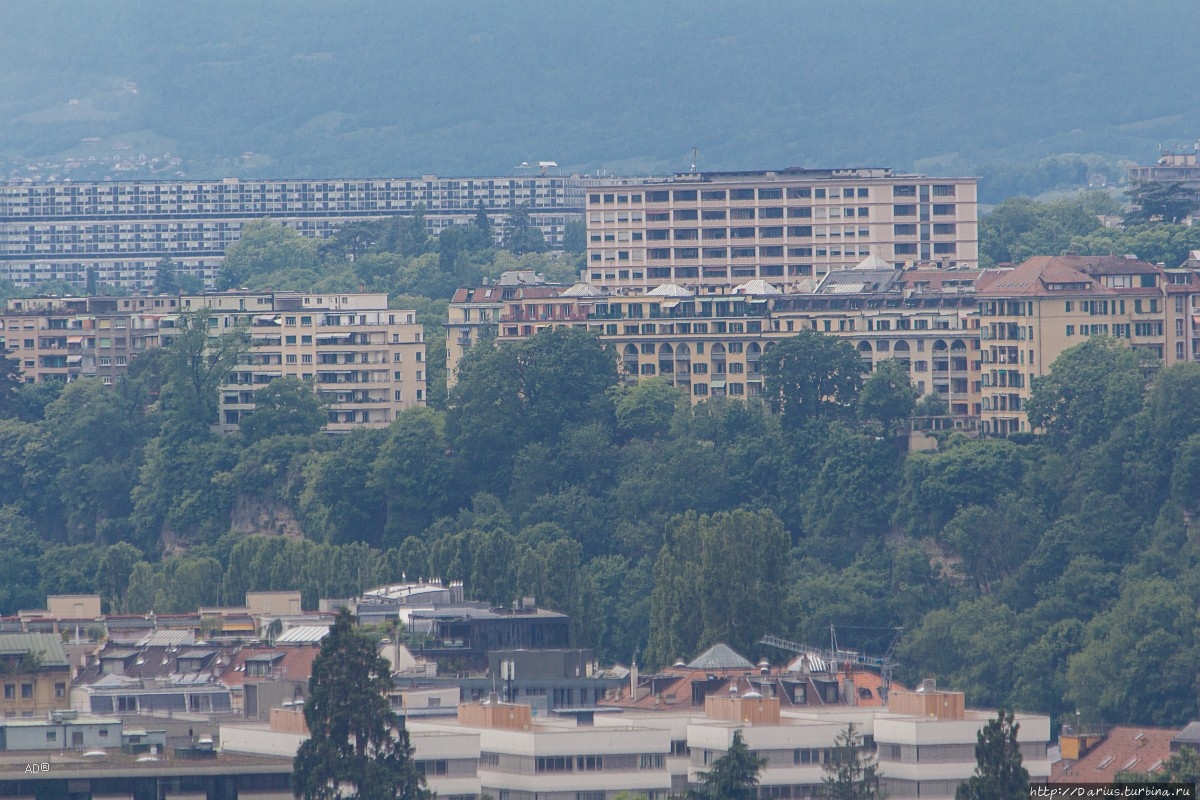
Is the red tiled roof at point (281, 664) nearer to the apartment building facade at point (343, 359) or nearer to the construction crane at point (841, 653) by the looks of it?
the construction crane at point (841, 653)

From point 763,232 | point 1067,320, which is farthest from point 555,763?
point 763,232

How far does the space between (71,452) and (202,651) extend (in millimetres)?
64947

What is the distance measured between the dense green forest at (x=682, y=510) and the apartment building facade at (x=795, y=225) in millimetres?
13285

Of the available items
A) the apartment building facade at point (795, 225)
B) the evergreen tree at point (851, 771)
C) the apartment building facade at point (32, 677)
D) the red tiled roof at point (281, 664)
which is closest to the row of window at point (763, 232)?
the apartment building facade at point (795, 225)

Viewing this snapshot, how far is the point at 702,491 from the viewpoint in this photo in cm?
15200

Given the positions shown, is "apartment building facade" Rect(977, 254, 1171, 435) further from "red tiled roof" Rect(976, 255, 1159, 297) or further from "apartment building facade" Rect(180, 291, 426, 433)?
"apartment building facade" Rect(180, 291, 426, 433)

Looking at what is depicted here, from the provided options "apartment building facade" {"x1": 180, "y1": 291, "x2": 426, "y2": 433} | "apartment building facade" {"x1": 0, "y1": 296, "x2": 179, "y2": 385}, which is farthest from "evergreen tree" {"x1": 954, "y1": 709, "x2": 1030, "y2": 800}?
"apartment building facade" {"x1": 0, "y1": 296, "x2": 179, "y2": 385}

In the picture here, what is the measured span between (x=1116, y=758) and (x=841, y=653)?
37984 mm

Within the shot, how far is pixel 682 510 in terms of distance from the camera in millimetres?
151750

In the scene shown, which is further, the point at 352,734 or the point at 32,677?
the point at 32,677

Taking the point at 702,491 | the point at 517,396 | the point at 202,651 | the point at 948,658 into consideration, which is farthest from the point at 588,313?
the point at 202,651

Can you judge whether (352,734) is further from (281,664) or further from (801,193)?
(801,193)

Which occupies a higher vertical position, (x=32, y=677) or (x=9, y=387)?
(x=9, y=387)

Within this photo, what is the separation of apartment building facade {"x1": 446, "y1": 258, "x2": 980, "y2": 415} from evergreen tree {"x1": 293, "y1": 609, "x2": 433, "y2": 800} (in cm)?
7806
